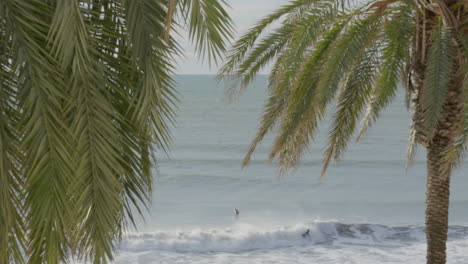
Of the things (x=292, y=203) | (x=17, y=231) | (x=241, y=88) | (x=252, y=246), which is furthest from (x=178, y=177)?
(x=17, y=231)

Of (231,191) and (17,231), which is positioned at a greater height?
(17,231)

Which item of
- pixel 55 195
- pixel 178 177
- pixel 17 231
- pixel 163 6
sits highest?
pixel 163 6

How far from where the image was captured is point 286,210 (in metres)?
23.5

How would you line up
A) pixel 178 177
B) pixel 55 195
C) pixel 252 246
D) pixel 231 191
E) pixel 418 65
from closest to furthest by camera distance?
pixel 55 195 < pixel 418 65 < pixel 252 246 < pixel 231 191 < pixel 178 177

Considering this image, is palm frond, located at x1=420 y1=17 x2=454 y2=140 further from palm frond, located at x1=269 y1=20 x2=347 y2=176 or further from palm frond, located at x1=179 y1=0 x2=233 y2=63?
palm frond, located at x1=179 y1=0 x2=233 y2=63

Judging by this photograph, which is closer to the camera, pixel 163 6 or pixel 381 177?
pixel 163 6

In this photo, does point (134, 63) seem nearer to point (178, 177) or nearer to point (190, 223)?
point (190, 223)

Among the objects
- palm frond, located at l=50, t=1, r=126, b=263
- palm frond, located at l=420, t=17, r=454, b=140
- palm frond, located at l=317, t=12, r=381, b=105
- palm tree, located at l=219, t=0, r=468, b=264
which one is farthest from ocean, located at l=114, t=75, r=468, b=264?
palm frond, located at l=50, t=1, r=126, b=263

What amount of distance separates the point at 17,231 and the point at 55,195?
53cm

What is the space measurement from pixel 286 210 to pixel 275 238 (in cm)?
608

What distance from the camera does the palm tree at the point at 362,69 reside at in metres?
7.55

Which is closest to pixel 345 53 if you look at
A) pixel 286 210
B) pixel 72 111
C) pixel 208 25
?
pixel 208 25

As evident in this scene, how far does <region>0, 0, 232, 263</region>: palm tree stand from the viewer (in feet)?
13.3

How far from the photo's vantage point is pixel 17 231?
4.43 m
